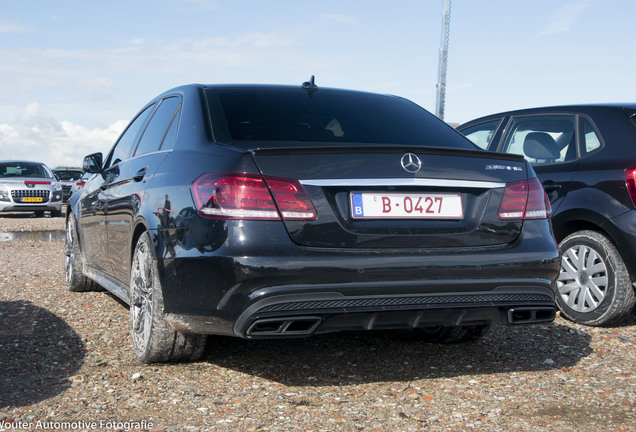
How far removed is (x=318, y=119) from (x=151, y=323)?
4.69 ft

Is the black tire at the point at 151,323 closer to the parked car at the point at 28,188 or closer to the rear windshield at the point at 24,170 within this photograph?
the parked car at the point at 28,188

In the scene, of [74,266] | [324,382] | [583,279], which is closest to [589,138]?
[583,279]

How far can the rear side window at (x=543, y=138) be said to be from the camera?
5797mm

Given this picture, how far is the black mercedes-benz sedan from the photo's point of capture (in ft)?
10.7

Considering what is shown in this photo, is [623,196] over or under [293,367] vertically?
over

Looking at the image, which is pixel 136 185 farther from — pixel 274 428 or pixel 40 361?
pixel 274 428

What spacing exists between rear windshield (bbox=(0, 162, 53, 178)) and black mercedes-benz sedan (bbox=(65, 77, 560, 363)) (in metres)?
18.6

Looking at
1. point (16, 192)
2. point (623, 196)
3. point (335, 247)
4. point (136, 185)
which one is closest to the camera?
point (335, 247)

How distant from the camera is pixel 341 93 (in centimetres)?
462

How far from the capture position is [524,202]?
374cm

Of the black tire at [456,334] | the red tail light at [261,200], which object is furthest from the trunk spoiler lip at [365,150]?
the black tire at [456,334]

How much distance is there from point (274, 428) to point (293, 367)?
3.31 feet

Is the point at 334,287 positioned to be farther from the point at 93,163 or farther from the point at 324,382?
the point at 93,163

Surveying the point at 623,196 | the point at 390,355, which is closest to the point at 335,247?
the point at 390,355
